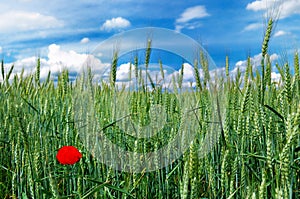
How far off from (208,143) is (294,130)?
2.29ft

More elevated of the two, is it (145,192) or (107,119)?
(107,119)

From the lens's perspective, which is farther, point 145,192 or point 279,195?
point 145,192

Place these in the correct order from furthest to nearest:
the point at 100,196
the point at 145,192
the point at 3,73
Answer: the point at 3,73
the point at 145,192
the point at 100,196

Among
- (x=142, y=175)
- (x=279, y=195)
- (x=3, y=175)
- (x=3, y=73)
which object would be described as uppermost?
(x=3, y=73)

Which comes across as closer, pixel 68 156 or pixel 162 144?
pixel 68 156

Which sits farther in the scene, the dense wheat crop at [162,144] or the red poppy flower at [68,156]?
the red poppy flower at [68,156]

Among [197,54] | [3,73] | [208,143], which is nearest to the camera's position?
[208,143]

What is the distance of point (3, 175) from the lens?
199cm

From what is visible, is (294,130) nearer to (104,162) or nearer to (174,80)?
(104,162)

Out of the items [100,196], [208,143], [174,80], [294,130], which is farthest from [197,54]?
[294,130]

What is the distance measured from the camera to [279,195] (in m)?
0.77

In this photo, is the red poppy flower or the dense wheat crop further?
the red poppy flower

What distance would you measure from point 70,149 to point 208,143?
567 millimetres

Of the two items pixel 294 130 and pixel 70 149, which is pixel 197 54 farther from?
pixel 294 130
